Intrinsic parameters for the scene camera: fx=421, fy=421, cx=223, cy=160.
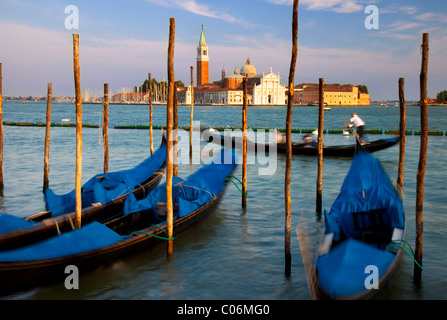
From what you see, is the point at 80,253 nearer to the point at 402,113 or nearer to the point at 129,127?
the point at 402,113

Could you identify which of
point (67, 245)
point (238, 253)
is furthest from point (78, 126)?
point (238, 253)

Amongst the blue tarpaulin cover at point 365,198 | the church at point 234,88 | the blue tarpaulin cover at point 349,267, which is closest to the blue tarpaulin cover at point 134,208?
the blue tarpaulin cover at point 365,198

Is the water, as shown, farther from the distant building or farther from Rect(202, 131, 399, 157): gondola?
the distant building

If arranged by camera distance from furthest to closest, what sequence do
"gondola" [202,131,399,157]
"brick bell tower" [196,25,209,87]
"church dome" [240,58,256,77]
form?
"church dome" [240,58,256,77] < "brick bell tower" [196,25,209,87] < "gondola" [202,131,399,157]

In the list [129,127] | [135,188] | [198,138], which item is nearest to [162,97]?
[129,127]

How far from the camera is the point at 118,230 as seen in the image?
5020mm

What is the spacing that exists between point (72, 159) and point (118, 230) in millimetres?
8143

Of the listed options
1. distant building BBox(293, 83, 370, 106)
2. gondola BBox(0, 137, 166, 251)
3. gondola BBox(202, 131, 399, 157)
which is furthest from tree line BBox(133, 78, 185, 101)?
gondola BBox(0, 137, 166, 251)

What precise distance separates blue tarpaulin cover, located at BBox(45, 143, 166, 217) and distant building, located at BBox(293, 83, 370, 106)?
8799 cm

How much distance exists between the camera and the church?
88188 mm

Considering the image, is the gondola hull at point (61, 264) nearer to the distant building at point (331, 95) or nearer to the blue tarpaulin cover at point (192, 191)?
the blue tarpaulin cover at point (192, 191)

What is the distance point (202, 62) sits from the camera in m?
94.2

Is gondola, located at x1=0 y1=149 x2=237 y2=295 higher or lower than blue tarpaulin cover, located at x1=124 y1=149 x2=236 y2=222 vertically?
lower

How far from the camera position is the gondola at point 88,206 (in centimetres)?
425
